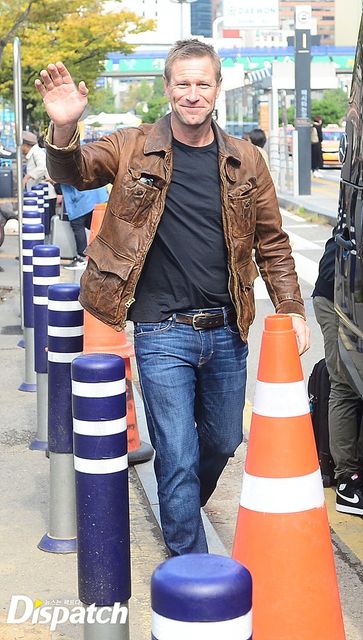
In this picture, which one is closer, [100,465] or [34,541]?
[100,465]

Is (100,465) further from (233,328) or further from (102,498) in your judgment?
(233,328)

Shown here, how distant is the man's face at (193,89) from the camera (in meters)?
3.95

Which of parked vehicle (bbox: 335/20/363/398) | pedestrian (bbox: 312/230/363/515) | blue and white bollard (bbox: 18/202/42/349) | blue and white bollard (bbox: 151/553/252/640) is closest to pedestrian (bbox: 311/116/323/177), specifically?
blue and white bollard (bbox: 18/202/42/349)

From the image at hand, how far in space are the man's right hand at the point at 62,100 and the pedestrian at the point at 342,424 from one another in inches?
75.9

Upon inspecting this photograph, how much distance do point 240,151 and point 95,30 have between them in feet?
119

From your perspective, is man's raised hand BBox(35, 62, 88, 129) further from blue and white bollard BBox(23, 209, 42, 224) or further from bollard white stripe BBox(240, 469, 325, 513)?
blue and white bollard BBox(23, 209, 42, 224)

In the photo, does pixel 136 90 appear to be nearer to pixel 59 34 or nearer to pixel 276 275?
pixel 59 34

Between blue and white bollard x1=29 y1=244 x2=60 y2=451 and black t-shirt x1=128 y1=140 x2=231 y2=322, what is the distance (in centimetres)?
221

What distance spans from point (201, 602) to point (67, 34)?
3830 cm

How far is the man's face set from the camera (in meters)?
3.95

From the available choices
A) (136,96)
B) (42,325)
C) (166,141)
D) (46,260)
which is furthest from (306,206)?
(136,96)

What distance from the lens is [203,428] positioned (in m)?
4.33

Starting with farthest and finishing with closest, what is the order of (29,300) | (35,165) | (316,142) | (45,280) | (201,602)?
(316,142)
(35,165)
(29,300)
(45,280)
(201,602)

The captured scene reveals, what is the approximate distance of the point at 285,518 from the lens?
3.48 meters
